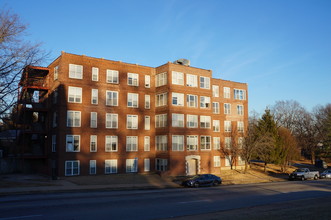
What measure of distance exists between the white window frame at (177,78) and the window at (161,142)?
754 cm

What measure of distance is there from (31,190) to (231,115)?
36.7 m

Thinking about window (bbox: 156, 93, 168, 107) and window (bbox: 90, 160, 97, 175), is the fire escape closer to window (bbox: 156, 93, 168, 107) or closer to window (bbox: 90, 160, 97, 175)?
window (bbox: 90, 160, 97, 175)

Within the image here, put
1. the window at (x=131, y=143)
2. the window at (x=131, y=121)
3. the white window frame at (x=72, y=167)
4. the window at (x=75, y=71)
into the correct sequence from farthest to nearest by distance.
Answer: the window at (x=131, y=121), the window at (x=131, y=143), the window at (x=75, y=71), the white window frame at (x=72, y=167)

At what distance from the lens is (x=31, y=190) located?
24.7 m

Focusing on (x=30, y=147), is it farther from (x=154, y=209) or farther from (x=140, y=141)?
(x=154, y=209)

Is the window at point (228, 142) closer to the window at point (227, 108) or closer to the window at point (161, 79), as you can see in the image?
the window at point (227, 108)

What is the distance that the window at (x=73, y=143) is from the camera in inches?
1478

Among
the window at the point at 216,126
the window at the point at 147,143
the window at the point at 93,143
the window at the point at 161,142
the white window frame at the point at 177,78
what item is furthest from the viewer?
the window at the point at 216,126

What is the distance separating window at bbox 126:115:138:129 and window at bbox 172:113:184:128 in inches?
203

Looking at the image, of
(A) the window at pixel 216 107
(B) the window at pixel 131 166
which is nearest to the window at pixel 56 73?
(B) the window at pixel 131 166

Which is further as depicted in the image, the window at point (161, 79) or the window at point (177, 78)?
the window at point (161, 79)

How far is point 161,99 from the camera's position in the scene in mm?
44000

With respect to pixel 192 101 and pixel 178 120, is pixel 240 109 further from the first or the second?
pixel 178 120

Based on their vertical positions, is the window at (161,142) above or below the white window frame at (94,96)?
below
